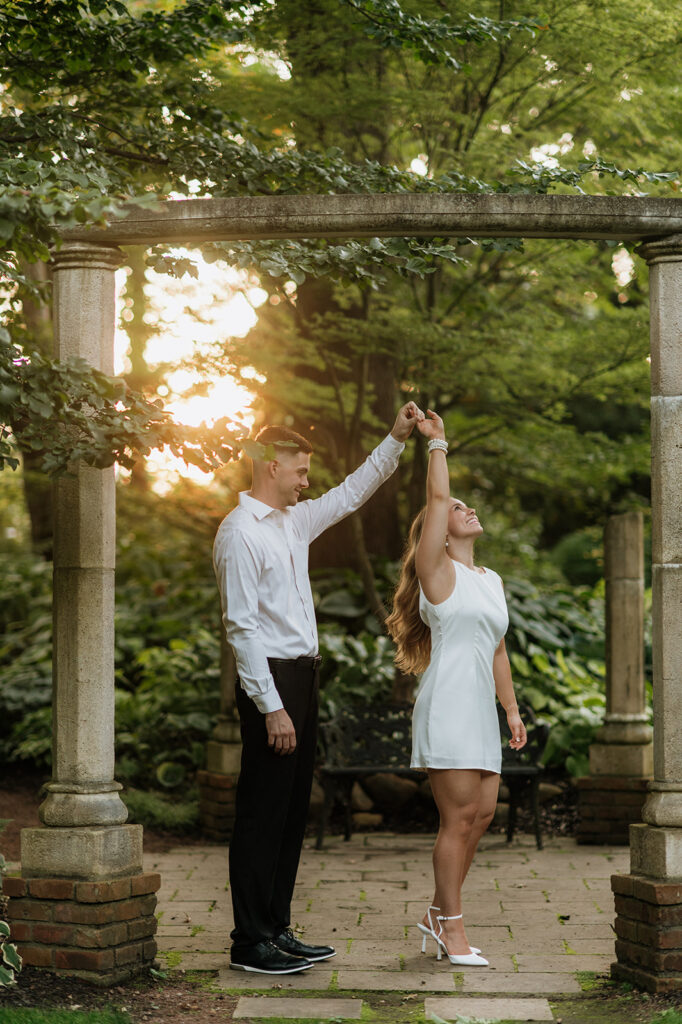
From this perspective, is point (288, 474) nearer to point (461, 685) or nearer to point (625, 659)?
→ point (461, 685)

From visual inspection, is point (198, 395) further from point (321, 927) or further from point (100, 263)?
point (321, 927)

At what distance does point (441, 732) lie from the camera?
175 inches

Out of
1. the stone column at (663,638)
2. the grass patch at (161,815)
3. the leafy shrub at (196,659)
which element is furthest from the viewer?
the leafy shrub at (196,659)

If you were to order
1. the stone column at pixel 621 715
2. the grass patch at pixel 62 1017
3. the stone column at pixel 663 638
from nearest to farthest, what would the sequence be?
the grass patch at pixel 62 1017, the stone column at pixel 663 638, the stone column at pixel 621 715

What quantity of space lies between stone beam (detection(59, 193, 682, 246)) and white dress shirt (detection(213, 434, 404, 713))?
918mm

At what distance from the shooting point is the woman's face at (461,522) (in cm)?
464

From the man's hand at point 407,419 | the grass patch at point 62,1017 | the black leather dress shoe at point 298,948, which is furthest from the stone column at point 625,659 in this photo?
the grass patch at point 62,1017

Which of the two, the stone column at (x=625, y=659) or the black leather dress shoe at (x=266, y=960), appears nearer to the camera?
the black leather dress shoe at (x=266, y=960)

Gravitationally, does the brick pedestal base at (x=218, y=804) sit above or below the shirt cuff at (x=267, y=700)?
below

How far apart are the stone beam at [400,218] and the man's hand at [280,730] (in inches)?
71.4

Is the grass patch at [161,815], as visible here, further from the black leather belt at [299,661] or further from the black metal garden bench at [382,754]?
the black leather belt at [299,661]

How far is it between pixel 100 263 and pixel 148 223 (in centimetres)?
26

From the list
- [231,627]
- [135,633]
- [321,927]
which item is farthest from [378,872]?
[135,633]

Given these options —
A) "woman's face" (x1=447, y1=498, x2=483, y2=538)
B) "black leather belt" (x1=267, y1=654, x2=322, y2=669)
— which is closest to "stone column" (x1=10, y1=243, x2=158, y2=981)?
"black leather belt" (x1=267, y1=654, x2=322, y2=669)
